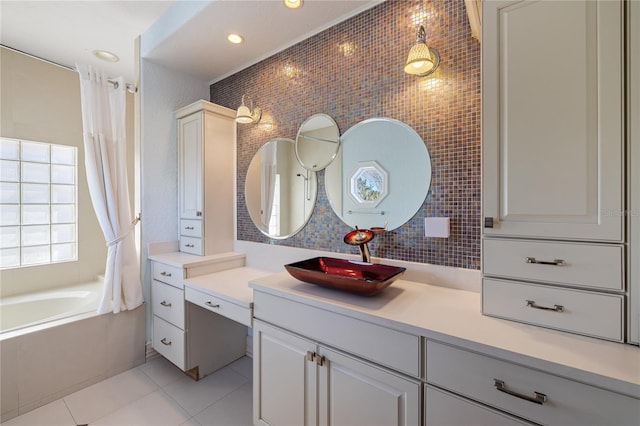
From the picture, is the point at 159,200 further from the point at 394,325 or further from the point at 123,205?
the point at 394,325

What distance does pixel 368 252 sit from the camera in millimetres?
1543

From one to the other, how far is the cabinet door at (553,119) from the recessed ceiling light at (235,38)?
1.63 meters

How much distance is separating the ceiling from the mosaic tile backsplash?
131 millimetres

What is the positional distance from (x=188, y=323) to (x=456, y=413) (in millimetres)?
1782

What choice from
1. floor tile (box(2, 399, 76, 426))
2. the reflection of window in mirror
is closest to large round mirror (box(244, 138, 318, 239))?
the reflection of window in mirror

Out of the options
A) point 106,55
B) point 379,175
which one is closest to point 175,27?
point 106,55

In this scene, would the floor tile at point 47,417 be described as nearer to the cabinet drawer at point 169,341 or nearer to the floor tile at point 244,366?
the cabinet drawer at point 169,341

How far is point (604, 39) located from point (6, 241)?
4071 millimetres

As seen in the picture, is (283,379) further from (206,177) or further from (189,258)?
(206,177)

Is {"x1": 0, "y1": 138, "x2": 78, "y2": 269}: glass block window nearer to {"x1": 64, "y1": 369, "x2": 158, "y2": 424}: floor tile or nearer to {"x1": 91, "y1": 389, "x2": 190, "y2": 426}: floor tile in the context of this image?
{"x1": 64, "y1": 369, "x2": 158, "y2": 424}: floor tile

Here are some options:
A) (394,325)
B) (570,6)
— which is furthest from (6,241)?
(570,6)

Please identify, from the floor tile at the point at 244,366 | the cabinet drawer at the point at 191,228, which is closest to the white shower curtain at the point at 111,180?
the cabinet drawer at the point at 191,228

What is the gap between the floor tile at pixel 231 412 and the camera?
5.37ft

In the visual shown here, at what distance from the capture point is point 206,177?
227 centimetres
